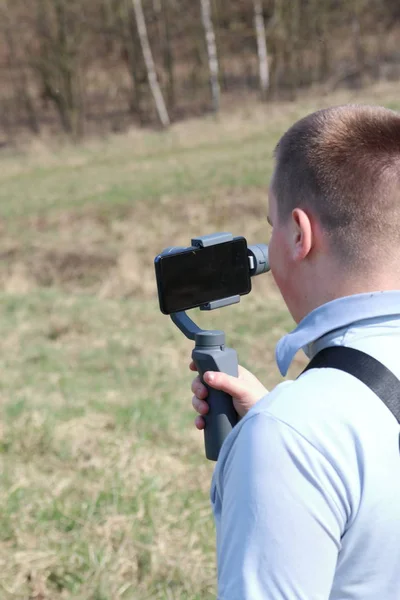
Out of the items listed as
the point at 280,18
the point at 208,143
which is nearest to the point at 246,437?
the point at 208,143

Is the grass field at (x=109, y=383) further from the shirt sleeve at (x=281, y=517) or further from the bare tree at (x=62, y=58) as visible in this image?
the bare tree at (x=62, y=58)

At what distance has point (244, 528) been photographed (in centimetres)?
119

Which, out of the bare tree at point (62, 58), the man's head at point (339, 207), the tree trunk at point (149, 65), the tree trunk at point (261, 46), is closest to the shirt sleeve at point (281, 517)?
the man's head at point (339, 207)

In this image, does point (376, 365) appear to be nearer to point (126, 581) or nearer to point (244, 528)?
point (244, 528)

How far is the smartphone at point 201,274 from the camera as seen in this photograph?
1715mm

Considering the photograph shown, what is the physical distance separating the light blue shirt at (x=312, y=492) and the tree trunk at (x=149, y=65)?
27.4m

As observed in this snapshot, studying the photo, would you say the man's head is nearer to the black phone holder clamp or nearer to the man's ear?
the man's ear

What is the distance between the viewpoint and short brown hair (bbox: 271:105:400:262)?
1331 millimetres

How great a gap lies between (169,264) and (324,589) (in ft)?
2.45

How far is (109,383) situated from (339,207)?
493 centimetres

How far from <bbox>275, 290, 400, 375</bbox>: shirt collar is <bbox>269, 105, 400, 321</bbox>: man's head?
3 cm

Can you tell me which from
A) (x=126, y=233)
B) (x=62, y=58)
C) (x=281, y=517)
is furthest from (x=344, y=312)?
(x=62, y=58)

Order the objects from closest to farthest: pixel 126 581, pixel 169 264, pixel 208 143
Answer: pixel 169 264, pixel 126 581, pixel 208 143

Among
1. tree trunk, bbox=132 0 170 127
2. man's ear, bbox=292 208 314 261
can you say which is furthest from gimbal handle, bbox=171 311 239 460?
tree trunk, bbox=132 0 170 127
